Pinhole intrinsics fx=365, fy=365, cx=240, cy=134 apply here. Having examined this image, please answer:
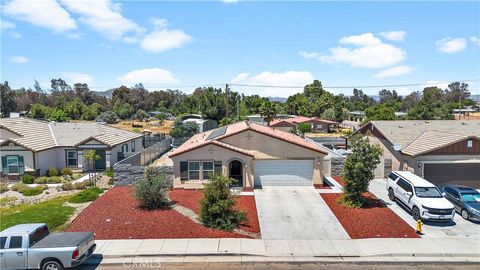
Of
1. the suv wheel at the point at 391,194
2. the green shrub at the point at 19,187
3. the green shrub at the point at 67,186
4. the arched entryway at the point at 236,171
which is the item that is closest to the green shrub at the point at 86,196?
the green shrub at the point at 67,186

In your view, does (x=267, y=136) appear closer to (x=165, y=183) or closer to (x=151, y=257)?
(x=165, y=183)

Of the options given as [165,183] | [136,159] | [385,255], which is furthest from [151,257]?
[136,159]

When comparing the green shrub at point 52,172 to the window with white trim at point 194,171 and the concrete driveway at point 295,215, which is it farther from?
the concrete driveway at point 295,215

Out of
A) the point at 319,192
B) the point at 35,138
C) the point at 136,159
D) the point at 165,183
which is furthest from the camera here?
the point at 35,138

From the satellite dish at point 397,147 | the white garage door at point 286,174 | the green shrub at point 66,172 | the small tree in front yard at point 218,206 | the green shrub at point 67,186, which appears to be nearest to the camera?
the small tree in front yard at point 218,206

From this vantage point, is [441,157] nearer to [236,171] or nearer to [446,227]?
[446,227]

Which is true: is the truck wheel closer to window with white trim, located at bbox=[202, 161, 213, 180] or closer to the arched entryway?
window with white trim, located at bbox=[202, 161, 213, 180]
